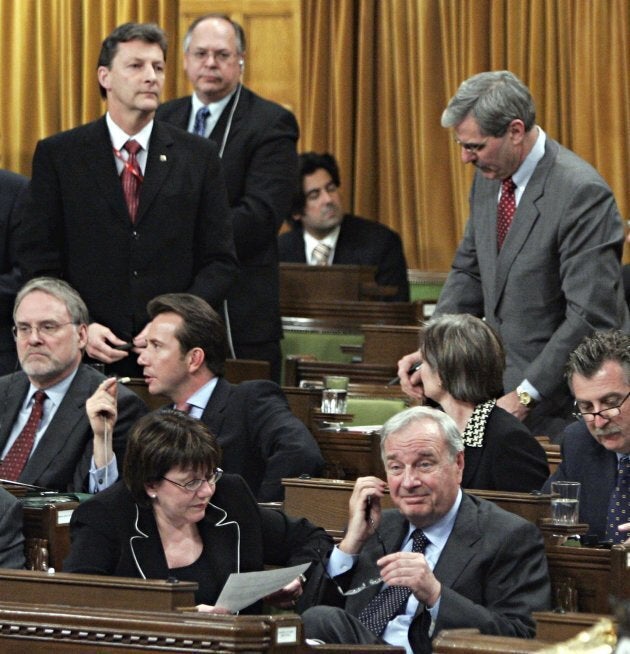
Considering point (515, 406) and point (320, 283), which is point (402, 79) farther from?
point (515, 406)

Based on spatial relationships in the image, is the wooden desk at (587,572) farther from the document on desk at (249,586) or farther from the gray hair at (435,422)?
the document on desk at (249,586)

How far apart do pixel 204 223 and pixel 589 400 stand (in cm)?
184

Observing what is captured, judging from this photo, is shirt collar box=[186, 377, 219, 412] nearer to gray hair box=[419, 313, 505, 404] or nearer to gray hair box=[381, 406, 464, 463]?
gray hair box=[419, 313, 505, 404]

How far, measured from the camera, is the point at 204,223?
5441 mm

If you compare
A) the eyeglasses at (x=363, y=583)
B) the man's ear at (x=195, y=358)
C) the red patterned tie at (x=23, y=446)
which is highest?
the man's ear at (x=195, y=358)

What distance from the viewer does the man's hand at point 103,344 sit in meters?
5.18

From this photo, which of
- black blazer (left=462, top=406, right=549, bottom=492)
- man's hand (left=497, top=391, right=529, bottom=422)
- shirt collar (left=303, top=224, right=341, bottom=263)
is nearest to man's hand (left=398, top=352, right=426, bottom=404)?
man's hand (left=497, top=391, right=529, bottom=422)

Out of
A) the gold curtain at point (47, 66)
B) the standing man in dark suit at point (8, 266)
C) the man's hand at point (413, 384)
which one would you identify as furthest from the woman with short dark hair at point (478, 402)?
the gold curtain at point (47, 66)

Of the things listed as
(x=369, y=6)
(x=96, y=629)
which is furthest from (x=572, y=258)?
(x=369, y=6)

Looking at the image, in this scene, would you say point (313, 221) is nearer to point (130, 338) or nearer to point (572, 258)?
point (130, 338)

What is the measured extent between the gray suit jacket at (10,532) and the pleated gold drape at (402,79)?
14.7ft

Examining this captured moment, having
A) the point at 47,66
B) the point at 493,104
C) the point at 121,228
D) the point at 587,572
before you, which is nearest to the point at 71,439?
the point at 121,228

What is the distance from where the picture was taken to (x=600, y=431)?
4027 millimetres

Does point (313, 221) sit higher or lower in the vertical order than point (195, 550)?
higher
